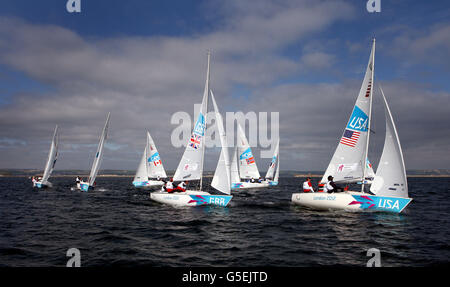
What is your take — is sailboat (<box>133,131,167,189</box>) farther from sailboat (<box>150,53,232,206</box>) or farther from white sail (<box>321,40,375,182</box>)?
white sail (<box>321,40,375,182</box>)

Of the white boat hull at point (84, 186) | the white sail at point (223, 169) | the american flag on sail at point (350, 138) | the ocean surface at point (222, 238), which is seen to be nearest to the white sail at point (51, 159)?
the white boat hull at point (84, 186)

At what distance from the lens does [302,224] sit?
13.6m

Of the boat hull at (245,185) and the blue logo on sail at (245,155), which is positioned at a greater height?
the blue logo on sail at (245,155)

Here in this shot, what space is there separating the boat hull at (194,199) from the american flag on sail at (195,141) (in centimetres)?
362

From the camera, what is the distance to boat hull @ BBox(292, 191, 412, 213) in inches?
577

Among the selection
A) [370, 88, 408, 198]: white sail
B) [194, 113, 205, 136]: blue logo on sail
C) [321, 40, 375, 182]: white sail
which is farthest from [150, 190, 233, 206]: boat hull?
[370, 88, 408, 198]: white sail

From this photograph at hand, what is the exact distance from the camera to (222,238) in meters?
11.0

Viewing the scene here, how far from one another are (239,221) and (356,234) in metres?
5.69

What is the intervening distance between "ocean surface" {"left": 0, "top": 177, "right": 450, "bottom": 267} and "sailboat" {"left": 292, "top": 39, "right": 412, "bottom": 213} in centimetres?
69

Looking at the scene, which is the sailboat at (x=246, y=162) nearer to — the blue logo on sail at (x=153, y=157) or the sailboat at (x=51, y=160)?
the blue logo on sail at (x=153, y=157)

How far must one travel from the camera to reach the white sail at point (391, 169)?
1464cm

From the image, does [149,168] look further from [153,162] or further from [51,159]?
[51,159]
